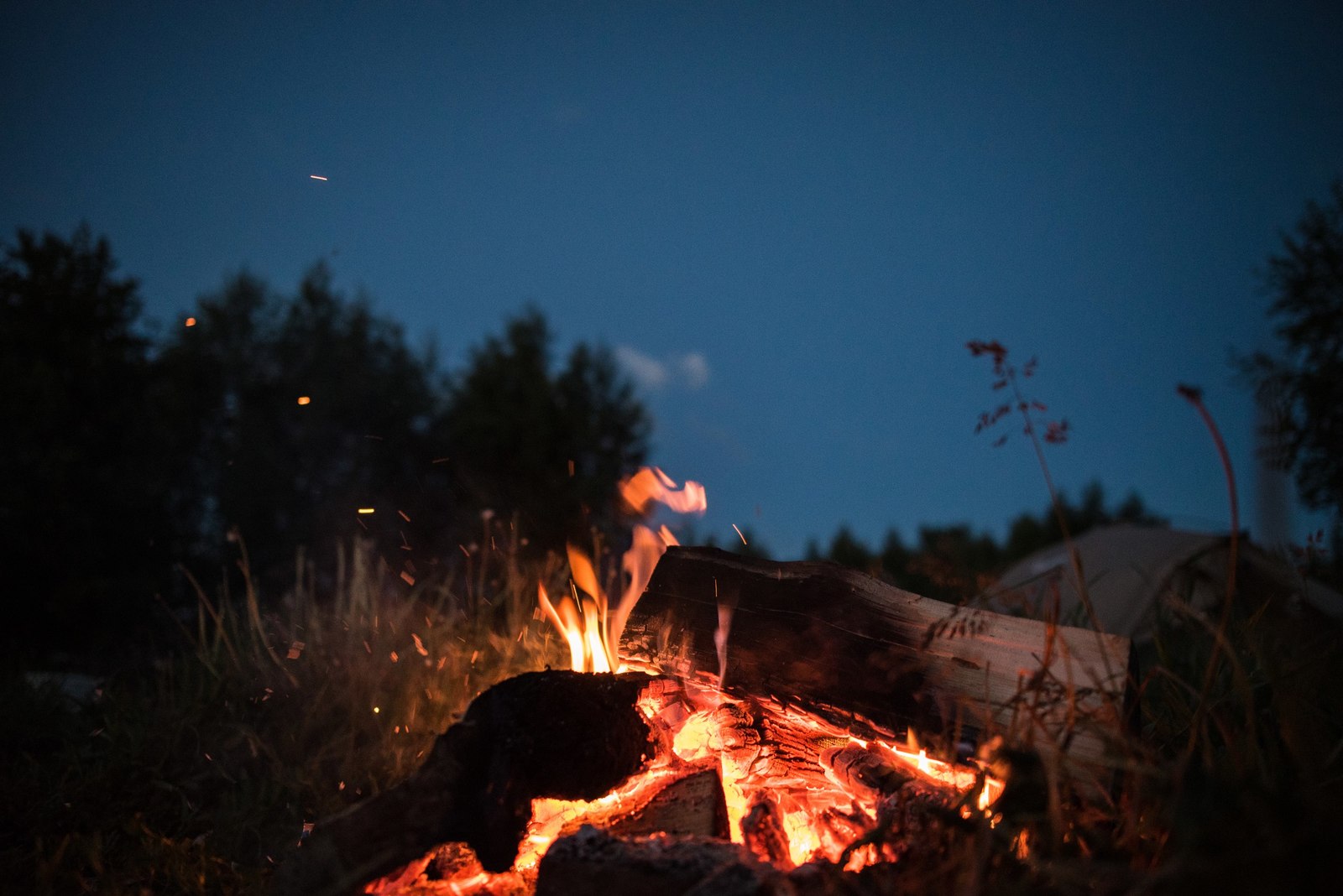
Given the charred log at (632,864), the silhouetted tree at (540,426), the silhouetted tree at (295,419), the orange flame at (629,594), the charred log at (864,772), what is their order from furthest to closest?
1. the silhouetted tree at (540,426)
2. the silhouetted tree at (295,419)
3. the orange flame at (629,594)
4. the charred log at (864,772)
5. the charred log at (632,864)

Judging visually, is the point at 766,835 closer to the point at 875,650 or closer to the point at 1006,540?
the point at 875,650

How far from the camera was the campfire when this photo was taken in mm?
1896

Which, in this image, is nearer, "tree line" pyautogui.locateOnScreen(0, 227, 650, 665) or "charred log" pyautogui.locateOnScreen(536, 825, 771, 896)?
"charred log" pyautogui.locateOnScreen(536, 825, 771, 896)

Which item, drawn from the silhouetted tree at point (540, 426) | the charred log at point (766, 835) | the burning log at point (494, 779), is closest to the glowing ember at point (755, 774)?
the charred log at point (766, 835)

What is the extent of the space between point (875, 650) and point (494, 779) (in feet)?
3.95

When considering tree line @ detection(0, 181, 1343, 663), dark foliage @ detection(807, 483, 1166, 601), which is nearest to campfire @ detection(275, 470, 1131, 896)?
tree line @ detection(0, 181, 1343, 663)

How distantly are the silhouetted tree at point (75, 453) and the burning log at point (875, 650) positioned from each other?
30.0ft

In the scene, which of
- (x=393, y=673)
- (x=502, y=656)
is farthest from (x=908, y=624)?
(x=393, y=673)

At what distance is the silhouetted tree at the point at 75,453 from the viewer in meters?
9.26

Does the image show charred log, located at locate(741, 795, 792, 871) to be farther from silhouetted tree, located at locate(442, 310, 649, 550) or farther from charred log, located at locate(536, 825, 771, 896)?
silhouetted tree, located at locate(442, 310, 649, 550)

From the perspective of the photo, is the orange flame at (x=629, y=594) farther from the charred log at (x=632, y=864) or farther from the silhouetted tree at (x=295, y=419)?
the silhouetted tree at (x=295, y=419)

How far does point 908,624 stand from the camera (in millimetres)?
2309

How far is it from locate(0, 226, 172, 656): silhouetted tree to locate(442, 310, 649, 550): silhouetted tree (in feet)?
16.0

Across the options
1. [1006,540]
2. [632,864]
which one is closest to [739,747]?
[632,864]
